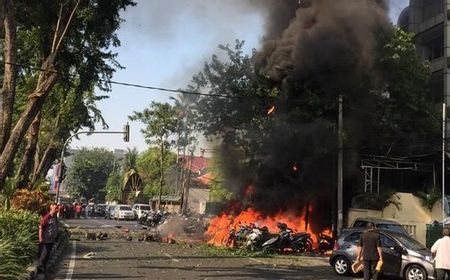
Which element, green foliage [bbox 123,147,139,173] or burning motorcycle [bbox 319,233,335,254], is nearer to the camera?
burning motorcycle [bbox 319,233,335,254]

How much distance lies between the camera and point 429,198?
88.9ft

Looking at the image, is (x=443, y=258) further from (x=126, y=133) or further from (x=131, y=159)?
(x=131, y=159)

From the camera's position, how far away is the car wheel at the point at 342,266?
53.3ft

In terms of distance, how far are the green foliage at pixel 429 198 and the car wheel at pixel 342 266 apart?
12.4m

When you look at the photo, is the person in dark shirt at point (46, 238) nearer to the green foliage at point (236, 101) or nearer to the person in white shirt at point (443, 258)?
the person in white shirt at point (443, 258)

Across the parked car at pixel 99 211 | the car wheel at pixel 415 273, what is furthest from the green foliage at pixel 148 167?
the car wheel at pixel 415 273

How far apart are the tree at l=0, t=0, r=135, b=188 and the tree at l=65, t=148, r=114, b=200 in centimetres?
8057

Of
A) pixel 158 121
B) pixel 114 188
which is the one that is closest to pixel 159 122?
pixel 158 121

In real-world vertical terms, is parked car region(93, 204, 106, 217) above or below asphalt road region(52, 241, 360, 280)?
above

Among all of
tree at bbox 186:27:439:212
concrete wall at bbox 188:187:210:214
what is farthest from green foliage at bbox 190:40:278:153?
concrete wall at bbox 188:187:210:214

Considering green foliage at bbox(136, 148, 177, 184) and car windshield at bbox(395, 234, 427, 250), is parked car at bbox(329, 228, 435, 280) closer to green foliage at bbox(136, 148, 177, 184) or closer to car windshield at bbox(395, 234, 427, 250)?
car windshield at bbox(395, 234, 427, 250)

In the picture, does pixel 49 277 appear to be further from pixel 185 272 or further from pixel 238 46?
pixel 238 46

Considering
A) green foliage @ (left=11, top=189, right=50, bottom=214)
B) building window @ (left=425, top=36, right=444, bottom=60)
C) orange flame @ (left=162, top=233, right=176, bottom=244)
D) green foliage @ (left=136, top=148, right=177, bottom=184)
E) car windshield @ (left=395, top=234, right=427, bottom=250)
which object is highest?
building window @ (left=425, top=36, right=444, bottom=60)

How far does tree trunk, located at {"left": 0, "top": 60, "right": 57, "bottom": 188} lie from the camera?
15273mm
